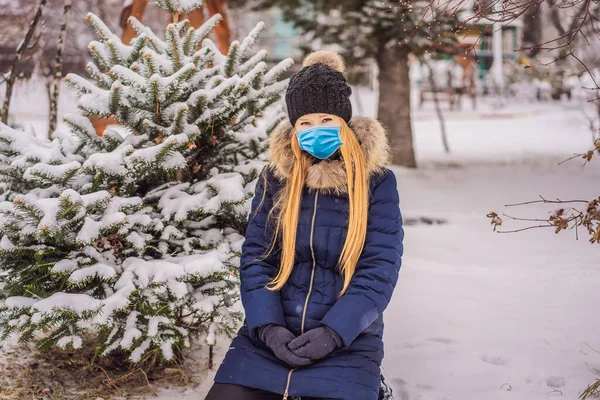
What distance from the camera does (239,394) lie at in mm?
2400

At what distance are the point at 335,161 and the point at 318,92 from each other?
300 mm

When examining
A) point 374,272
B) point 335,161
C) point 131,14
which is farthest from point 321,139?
point 131,14

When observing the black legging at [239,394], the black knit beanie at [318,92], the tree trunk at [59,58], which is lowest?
the black legging at [239,394]

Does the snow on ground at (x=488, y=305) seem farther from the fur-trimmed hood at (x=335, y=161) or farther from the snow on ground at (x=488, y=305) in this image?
the fur-trimmed hood at (x=335, y=161)

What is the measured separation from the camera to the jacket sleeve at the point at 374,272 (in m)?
2.42

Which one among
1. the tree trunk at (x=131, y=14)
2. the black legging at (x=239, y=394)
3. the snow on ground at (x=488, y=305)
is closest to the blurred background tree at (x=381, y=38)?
the snow on ground at (x=488, y=305)

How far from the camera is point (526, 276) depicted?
4.84 m

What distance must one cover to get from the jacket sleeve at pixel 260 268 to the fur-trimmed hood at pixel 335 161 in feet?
0.39

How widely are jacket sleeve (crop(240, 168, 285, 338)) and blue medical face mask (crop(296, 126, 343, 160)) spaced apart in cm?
28

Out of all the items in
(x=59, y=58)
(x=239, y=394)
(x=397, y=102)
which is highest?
(x=59, y=58)

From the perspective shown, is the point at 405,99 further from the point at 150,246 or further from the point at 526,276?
the point at 150,246

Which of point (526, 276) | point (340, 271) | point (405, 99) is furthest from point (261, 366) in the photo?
point (405, 99)

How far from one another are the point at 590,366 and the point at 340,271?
64.2 inches

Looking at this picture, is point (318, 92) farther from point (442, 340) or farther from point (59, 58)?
point (59, 58)
